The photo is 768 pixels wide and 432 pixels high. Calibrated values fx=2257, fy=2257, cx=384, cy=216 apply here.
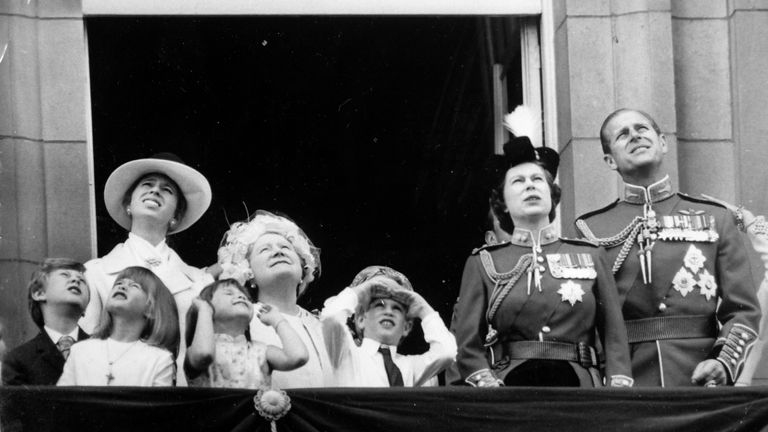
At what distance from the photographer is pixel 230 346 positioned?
9.18m

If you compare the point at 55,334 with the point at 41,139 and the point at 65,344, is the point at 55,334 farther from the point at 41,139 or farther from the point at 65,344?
the point at 41,139

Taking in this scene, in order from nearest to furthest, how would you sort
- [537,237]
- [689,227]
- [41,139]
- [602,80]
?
[537,237] < [689,227] < [41,139] < [602,80]

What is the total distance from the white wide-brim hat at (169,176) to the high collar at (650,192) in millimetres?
1929

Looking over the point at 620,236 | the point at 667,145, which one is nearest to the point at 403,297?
the point at 620,236

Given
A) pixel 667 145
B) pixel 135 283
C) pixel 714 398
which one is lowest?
pixel 714 398

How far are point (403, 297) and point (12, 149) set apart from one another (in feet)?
7.96

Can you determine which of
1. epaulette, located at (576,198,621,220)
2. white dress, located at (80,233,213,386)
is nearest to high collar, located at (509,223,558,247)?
epaulette, located at (576,198,621,220)

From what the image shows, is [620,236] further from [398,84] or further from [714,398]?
[398,84]

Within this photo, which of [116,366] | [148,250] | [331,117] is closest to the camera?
[116,366]

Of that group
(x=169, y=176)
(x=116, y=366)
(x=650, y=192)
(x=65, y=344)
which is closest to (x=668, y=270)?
(x=650, y=192)

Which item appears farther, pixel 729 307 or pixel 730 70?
pixel 730 70

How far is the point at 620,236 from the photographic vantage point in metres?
9.98

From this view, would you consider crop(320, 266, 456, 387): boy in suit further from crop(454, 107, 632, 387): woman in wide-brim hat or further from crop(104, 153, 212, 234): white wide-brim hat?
crop(104, 153, 212, 234): white wide-brim hat

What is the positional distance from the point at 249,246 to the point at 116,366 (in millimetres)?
970
